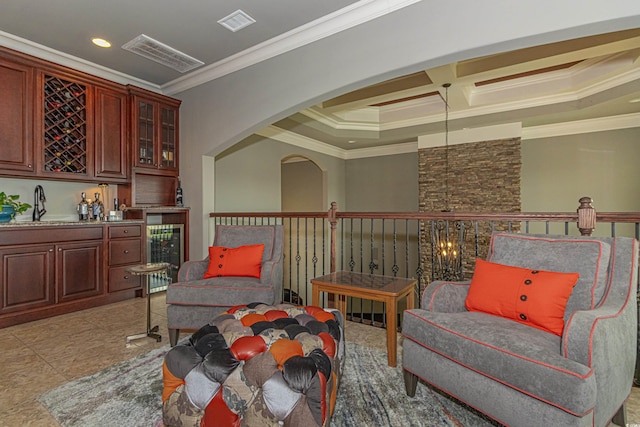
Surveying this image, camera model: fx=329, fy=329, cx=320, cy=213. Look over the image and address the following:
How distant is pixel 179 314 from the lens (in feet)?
8.48

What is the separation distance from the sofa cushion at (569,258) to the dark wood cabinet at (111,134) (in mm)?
4192

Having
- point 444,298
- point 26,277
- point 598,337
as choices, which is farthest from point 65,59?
point 598,337

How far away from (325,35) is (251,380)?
3.03 m

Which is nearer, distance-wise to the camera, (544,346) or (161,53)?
(544,346)

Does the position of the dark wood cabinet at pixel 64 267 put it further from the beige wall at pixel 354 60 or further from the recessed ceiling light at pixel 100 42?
the recessed ceiling light at pixel 100 42

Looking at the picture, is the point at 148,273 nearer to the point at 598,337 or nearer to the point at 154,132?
the point at 154,132

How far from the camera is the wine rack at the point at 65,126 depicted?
11.7ft

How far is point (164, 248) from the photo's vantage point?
14.5ft

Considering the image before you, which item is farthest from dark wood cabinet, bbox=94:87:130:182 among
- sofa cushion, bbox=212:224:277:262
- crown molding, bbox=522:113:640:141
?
crown molding, bbox=522:113:640:141

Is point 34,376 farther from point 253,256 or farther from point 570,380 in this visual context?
point 570,380

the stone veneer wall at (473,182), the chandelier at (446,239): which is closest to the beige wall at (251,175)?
the stone veneer wall at (473,182)

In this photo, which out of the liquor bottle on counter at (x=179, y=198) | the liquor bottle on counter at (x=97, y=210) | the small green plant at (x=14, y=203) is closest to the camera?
the small green plant at (x=14, y=203)

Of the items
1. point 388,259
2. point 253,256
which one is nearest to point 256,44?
point 253,256

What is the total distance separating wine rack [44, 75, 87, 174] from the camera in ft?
11.7
